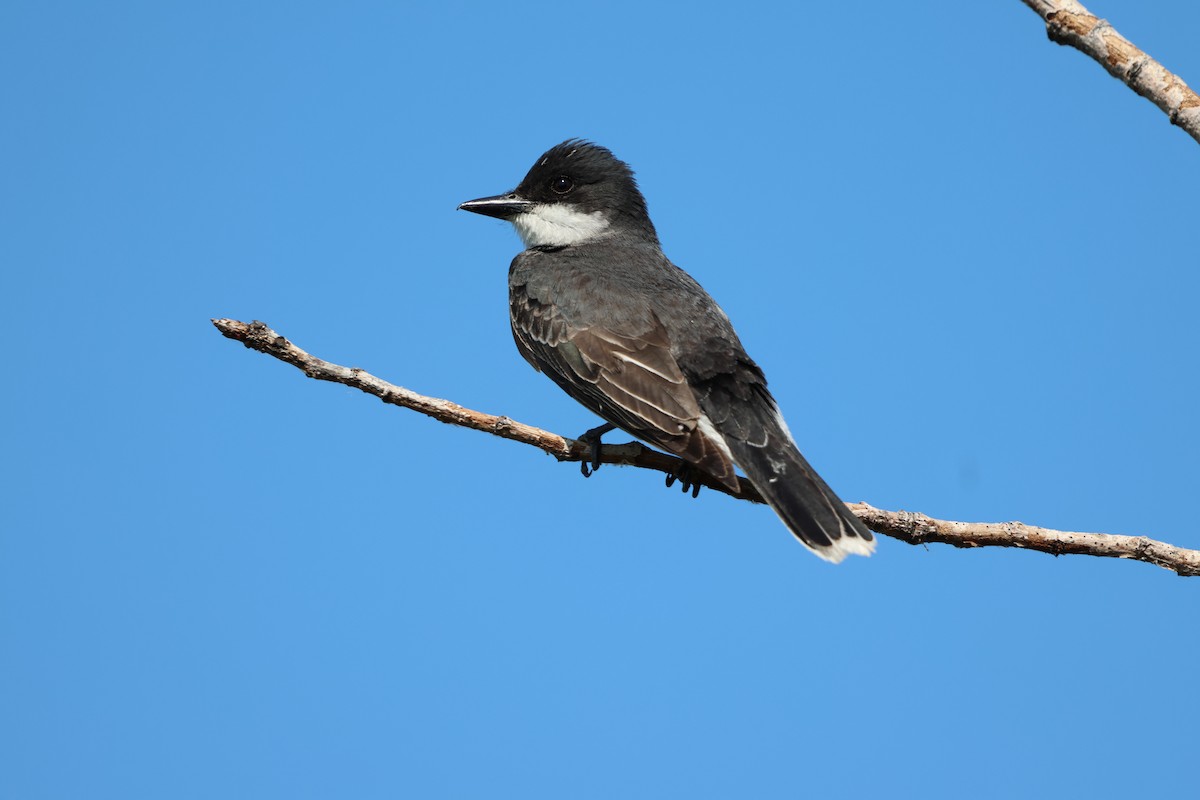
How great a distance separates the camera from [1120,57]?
3473 millimetres

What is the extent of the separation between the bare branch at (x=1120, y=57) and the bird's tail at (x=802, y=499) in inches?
94.2

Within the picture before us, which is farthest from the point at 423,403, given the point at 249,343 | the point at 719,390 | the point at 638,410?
the point at 719,390

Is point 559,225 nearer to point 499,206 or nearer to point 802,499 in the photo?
point 499,206

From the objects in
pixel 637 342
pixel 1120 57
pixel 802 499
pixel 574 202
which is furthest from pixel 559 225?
pixel 1120 57

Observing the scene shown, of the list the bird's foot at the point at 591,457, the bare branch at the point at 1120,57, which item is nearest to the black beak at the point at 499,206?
the bird's foot at the point at 591,457

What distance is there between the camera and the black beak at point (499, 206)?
816 centimetres

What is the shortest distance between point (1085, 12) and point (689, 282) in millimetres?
3882

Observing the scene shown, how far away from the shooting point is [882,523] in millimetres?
5195

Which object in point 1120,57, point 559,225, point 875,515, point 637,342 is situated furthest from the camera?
point 559,225

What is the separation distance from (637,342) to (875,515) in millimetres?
1787

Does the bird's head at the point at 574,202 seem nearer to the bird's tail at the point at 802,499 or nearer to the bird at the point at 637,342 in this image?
the bird at the point at 637,342

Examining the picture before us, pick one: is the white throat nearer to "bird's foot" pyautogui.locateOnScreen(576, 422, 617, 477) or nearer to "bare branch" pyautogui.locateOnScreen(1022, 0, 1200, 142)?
"bird's foot" pyautogui.locateOnScreen(576, 422, 617, 477)

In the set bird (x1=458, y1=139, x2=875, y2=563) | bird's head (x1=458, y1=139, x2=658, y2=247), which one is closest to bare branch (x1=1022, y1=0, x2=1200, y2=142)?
bird (x1=458, y1=139, x2=875, y2=563)

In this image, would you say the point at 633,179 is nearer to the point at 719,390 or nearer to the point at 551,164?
the point at 551,164
